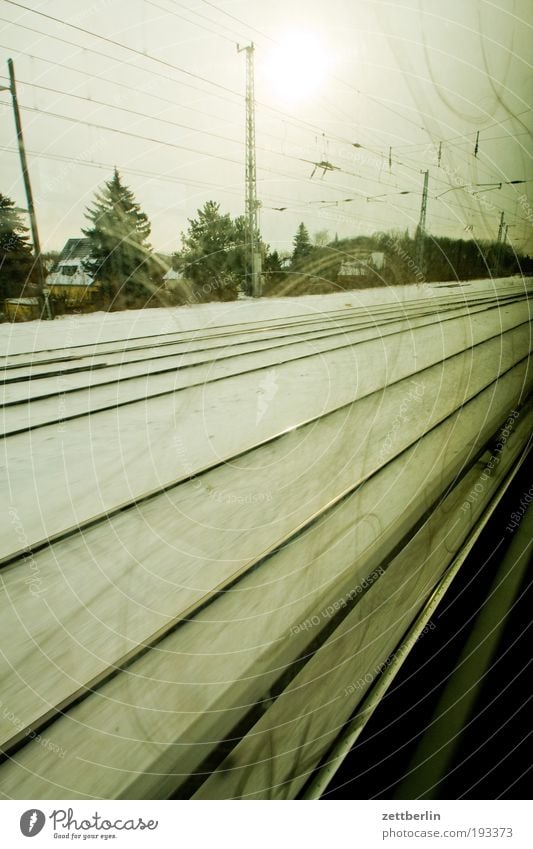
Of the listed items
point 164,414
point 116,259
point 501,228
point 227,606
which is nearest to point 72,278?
point 116,259

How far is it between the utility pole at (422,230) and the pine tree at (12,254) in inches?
102

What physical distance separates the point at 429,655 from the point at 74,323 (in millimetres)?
2630

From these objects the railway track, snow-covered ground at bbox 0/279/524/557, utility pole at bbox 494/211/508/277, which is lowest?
the railway track

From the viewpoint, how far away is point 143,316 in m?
2.77

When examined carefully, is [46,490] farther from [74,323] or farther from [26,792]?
[74,323]

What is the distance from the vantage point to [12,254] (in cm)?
313

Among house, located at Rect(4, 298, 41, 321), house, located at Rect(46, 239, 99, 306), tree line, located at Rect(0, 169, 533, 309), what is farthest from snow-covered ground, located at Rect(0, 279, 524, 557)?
house, located at Rect(4, 298, 41, 321)

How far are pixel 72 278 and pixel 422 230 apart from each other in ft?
8.08

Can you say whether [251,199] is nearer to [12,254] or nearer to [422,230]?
[422,230]

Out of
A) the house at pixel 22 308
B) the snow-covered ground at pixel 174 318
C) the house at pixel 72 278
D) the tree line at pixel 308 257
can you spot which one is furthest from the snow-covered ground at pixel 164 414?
the house at pixel 22 308

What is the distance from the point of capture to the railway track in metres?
0.36
